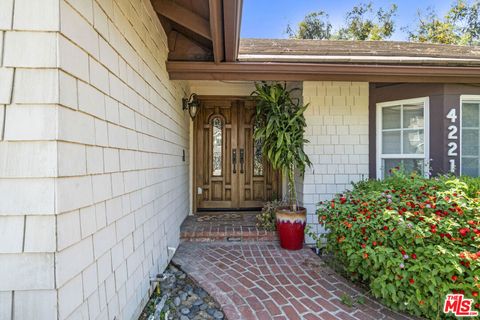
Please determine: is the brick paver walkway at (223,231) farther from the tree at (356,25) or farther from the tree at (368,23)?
the tree at (368,23)

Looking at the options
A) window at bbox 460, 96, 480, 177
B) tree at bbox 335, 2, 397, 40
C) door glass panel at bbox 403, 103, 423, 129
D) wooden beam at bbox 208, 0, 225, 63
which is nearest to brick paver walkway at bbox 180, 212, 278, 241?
wooden beam at bbox 208, 0, 225, 63

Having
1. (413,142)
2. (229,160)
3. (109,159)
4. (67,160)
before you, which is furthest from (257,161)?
(67,160)

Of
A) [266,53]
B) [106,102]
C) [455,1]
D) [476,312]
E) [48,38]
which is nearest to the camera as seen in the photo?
[48,38]

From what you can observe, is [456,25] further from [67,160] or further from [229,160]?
[67,160]

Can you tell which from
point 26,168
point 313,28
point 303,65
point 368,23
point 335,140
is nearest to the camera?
point 26,168

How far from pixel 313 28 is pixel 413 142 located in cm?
1359

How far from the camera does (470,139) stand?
3576 mm

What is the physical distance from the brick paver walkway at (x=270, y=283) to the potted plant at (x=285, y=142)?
0.28 metres

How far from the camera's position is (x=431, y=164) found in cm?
357

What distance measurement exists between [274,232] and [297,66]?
2.42 m

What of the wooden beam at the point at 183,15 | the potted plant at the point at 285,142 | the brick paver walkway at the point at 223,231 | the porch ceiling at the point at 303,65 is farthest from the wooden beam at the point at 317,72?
the brick paver walkway at the point at 223,231

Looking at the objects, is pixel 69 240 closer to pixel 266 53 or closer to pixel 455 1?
pixel 266 53

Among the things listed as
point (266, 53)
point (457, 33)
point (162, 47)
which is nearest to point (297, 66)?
point (266, 53)

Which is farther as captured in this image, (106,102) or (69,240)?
(106,102)
